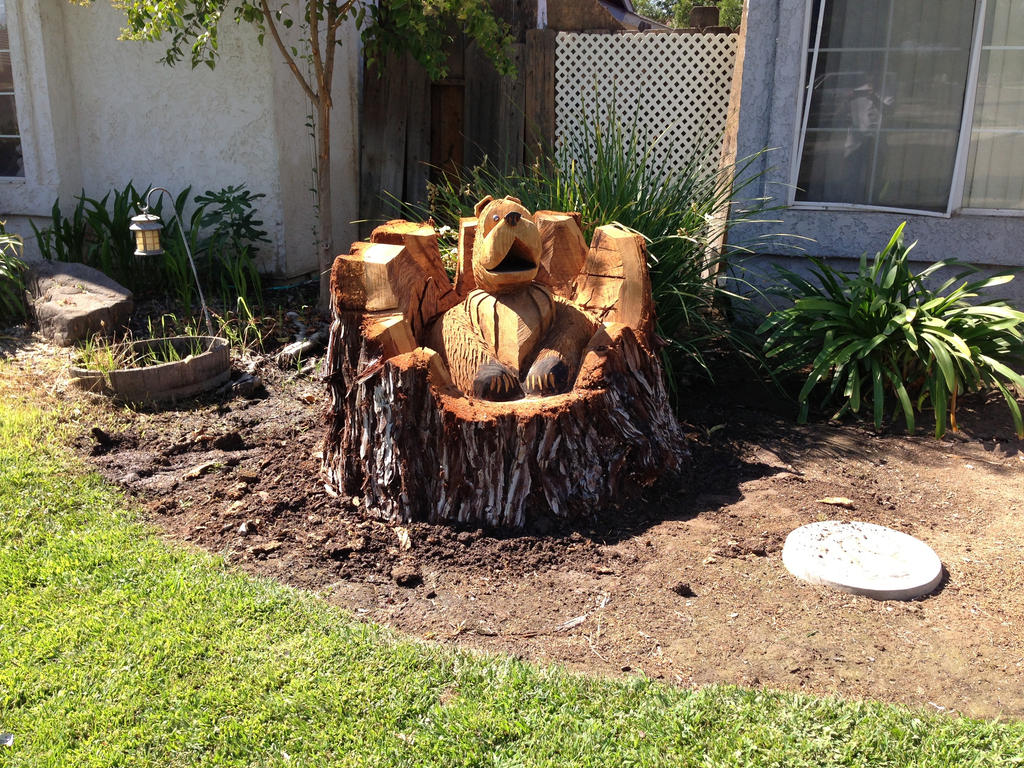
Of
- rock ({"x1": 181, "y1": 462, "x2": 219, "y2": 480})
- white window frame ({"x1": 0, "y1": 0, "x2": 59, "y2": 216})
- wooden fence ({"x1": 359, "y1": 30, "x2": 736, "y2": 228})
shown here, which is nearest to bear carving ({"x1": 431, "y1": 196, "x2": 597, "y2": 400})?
rock ({"x1": 181, "y1": 462, "x2": 219, "y2": 480})

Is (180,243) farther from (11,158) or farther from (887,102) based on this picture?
(887,102)

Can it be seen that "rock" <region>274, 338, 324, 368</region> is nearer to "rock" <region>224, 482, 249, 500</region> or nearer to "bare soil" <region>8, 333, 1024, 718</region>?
"bare soil" <region>8, 333, 1024, 718</region>

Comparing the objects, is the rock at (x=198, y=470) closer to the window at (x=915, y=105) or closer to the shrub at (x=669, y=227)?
the shrub at (x=669, y=227)

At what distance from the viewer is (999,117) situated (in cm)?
554

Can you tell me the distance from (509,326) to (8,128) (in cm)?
609

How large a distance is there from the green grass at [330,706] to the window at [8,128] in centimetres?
574

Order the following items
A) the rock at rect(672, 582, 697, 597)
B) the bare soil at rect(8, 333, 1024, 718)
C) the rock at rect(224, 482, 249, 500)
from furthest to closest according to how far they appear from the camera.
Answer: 1. the rock at rect(224, 482, 249, 500)
2. the rock at rect(672, 582, 697, 597)
3. the bare soil at rect(8, 333, 1024, 718)

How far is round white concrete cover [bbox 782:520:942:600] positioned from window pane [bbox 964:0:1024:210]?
3550 mm

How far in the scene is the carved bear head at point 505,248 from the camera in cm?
331

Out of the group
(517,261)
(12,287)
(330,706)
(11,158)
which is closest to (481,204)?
(517,261)

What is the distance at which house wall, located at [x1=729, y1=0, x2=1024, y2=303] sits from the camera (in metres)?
5.48

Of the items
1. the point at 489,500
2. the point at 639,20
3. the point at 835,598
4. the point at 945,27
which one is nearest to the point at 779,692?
the point at 835,598

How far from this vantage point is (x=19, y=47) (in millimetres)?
6734

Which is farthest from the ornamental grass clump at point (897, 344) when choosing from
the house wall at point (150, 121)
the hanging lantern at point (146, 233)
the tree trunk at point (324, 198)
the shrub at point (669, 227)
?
the house wall at point (150, 121)
